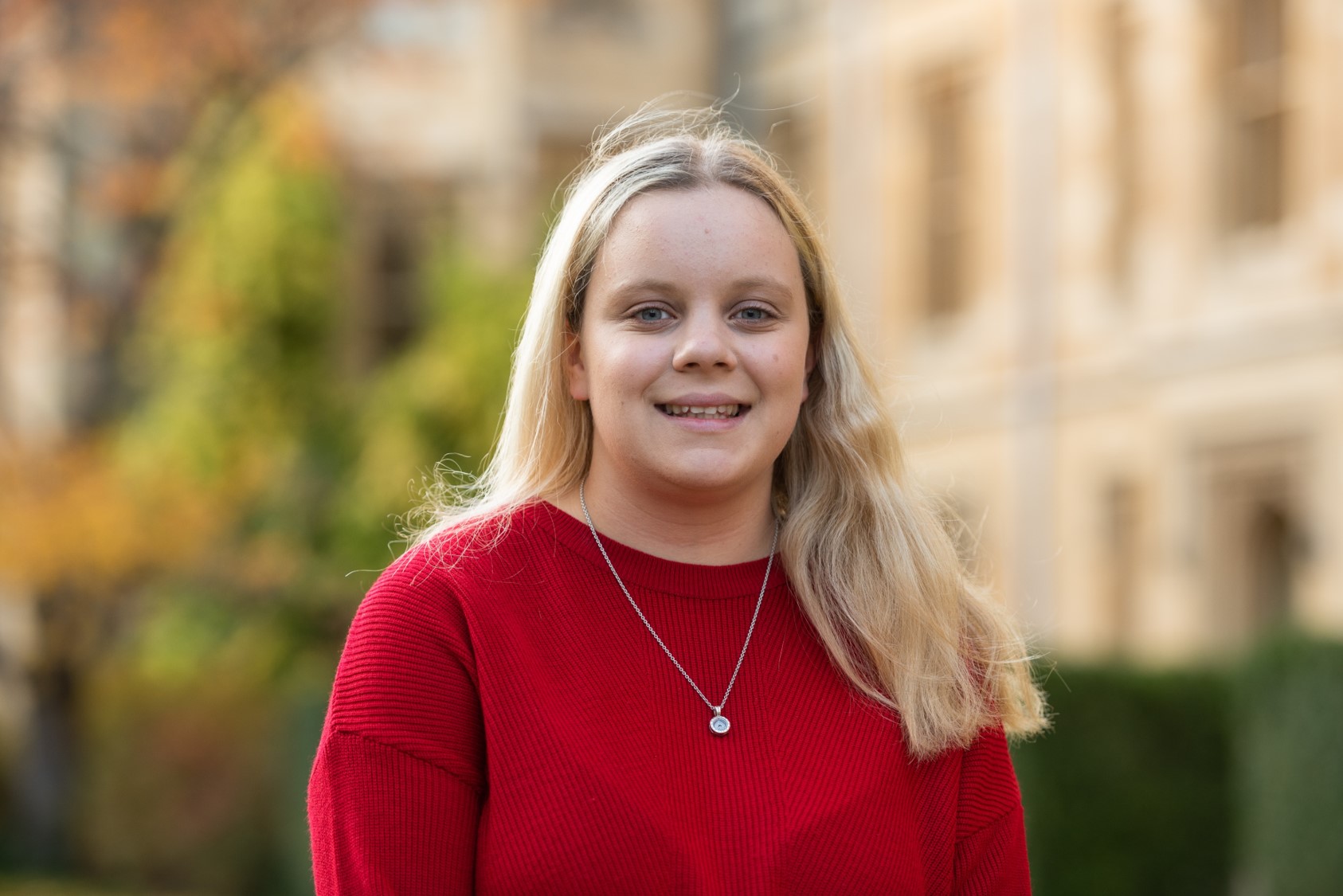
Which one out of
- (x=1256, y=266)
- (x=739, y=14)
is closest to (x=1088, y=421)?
(x=1256, y=266)

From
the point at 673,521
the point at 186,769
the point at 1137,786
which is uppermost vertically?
the point at 673,521

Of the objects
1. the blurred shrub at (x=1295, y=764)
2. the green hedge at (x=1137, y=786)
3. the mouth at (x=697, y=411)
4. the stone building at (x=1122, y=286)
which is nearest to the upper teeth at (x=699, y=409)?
the mouth at (x=697, y=411)

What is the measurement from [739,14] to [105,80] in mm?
8776

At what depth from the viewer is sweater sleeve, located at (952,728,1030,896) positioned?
2.44m

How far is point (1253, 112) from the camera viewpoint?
14062mm

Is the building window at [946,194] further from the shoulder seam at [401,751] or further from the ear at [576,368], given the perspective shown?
the shoulder seam at [401,751]

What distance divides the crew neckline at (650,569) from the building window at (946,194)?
15372mm

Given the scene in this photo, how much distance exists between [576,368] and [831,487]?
38 cm

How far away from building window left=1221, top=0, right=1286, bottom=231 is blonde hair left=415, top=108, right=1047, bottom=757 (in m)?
11.8

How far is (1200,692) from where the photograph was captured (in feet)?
34.9

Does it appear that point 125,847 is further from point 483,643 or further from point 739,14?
point 483,643

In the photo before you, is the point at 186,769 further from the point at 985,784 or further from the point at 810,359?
the point at 985,784

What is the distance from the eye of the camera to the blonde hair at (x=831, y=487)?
2.41 m

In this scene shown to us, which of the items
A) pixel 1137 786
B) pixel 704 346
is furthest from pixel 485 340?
pixel 704 346
